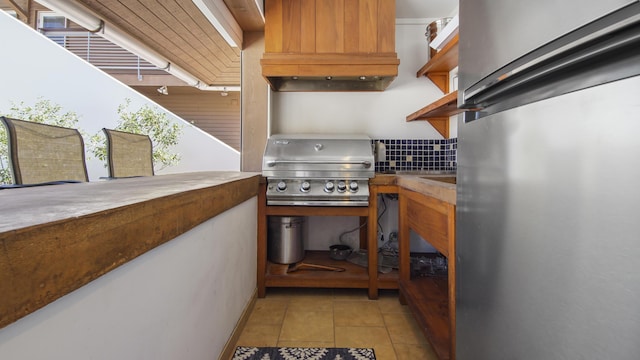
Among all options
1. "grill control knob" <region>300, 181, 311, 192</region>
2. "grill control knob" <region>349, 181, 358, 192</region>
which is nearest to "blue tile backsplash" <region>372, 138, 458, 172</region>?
"grill control knob" <region>349, 181, 358, 192</region>

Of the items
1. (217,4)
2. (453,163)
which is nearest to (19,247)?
(217,4)

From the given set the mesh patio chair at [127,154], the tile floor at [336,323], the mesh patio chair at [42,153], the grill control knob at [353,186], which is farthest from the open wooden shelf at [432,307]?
the mesh patio chair at [127,154]

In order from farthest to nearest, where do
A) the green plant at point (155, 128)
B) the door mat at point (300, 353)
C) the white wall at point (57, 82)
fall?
the green plant at point (155, 128) < the white wall at point (57, 82) < the door mat at point (300, 353)

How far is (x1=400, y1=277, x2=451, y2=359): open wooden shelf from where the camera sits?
4.12 ft

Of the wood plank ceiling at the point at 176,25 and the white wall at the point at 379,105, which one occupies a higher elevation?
→ the wood plank ceiling at the point at 176,25

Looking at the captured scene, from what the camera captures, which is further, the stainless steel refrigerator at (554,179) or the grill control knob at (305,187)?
the grill control knob at (305,187)

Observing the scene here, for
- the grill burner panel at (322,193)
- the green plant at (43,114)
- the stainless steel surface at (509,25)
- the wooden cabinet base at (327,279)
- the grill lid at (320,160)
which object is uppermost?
the green plant at (43,114)

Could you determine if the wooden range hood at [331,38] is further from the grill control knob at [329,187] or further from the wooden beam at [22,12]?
the wooden beam at [22,12]

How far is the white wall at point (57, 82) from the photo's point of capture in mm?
4812

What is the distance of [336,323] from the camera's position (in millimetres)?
1712

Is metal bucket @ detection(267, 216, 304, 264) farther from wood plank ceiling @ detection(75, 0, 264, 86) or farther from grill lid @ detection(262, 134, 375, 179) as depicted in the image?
wood plank ceiling @ detection(75, 0, 264, 86)

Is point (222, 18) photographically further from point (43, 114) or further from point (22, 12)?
point (22, 12)

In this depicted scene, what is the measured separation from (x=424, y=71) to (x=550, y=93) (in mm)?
2009

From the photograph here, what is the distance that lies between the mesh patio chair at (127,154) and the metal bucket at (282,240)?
4.66 feet
